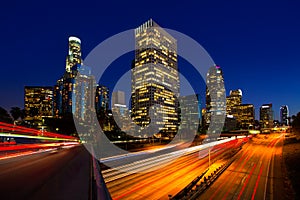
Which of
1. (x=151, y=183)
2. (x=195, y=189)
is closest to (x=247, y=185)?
(x=195, y=189)

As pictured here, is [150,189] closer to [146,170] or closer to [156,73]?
[146,170]

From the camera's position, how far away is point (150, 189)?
62.5 ft

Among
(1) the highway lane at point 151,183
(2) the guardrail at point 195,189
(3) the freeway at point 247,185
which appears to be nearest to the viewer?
(2) the guardrail at point 195,189

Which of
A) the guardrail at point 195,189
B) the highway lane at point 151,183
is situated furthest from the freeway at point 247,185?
the highway lane at point 151,183

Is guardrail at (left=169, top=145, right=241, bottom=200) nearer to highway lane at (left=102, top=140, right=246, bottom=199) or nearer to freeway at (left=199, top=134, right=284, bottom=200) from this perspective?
freeway at (left=199, top=134, right=284, bottom=200)

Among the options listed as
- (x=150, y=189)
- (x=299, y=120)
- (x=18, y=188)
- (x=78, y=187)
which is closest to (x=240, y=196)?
(x=150, y=189)

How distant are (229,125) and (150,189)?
182893mm

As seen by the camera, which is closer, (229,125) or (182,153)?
A: (182,153)

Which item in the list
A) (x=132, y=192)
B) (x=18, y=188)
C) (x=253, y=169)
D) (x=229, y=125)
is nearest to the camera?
(x=18, y=188)

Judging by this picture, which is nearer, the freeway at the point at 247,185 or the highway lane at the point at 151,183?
the highway lane at the point at 151,183

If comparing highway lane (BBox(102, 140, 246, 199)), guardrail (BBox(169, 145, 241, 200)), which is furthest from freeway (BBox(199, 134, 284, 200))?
highway lane (BBox(102, 140, 246, 199))

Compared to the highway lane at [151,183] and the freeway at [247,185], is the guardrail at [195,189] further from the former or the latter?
the highway lane at [151,183]

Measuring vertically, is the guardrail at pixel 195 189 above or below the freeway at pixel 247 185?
above

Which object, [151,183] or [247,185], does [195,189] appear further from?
[247,185]
